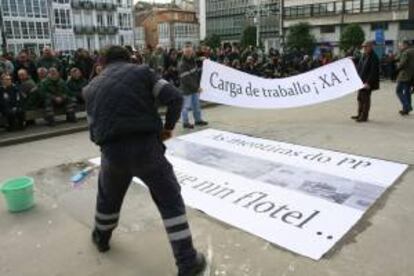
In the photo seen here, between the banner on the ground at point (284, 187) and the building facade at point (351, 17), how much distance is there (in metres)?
44.4

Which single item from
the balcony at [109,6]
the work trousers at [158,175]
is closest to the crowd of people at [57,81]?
the work trousers at [158,175]

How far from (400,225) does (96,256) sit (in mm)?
2692

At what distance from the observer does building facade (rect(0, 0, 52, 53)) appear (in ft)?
155

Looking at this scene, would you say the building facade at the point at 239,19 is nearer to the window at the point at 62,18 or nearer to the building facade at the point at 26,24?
the window at the point at 62,18

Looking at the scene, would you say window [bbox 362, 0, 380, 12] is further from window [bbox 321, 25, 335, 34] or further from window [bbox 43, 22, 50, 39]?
window [bbox 43, 22, 50, 39]

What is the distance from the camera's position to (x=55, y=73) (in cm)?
889

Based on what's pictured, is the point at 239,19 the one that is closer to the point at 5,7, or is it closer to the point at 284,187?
the point at 5,7

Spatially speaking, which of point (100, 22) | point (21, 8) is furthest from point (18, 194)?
point (100, 22)

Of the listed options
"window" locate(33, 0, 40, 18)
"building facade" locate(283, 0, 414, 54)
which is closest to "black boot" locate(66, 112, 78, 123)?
"building facade" locate(283, 0, 414, 54)

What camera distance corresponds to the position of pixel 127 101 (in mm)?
2914

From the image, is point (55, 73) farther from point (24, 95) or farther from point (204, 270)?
point (204, 270)

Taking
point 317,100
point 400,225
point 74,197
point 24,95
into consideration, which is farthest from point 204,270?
point 24,95

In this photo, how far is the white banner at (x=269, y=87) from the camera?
8578 mm

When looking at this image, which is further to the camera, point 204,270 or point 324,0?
point 324,0
